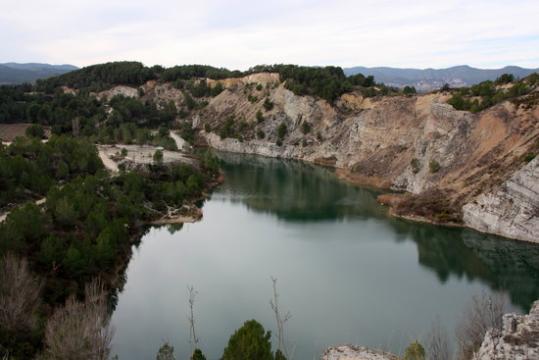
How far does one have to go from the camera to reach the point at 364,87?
290ft

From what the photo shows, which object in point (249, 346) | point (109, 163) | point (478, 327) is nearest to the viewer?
point (249, 346)

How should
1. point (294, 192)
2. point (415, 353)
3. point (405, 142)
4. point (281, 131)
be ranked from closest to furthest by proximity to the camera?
point (415, 353)
point (294, 192)
point (405, 142)
point (281, 131)

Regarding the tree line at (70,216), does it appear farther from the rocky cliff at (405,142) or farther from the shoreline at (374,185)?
the rocky cliff at (405,142)

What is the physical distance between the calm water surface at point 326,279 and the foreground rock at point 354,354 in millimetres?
1256

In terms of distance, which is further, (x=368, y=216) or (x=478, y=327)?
(x=368, y=216)

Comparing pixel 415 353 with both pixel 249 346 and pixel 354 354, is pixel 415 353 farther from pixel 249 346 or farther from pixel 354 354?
pixel 249 346

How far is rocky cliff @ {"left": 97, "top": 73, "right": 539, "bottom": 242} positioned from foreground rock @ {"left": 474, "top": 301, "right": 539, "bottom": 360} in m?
26.7

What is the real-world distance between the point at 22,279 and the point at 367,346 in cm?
1564

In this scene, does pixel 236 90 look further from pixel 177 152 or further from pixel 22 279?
→ pixel 22 279

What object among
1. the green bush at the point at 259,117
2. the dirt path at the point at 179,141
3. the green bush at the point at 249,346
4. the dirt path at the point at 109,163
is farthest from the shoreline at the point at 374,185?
the green bush at the point at 249,346

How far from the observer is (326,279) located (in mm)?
32250

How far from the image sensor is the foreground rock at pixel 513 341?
15008mm

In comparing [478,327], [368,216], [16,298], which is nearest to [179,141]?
[368,216]

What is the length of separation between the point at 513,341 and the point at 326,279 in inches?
680
